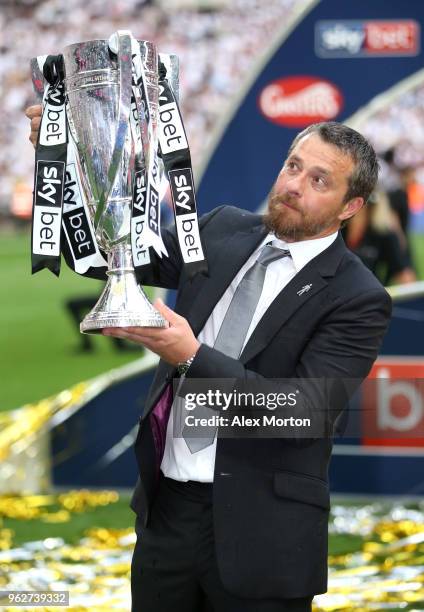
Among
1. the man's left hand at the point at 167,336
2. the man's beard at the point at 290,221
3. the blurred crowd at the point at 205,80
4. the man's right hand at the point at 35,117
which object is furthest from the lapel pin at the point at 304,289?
the blurred crowd at the point at 205,80

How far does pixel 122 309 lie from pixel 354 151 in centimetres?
57

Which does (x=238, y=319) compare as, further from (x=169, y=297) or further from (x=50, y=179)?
(x=169, y=297)

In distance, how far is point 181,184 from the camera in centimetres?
195

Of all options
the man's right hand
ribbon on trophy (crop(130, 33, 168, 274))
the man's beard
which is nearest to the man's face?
the man's beard

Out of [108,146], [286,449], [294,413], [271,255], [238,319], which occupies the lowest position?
[286,449]

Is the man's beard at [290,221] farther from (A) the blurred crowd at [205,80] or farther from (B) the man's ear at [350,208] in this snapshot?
(A) the blurred crowd at [205,80]

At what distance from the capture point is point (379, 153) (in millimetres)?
4523

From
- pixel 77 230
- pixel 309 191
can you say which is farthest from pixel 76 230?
pixel 309 191

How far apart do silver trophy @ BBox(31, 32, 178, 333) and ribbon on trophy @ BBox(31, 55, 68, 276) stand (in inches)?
1.2

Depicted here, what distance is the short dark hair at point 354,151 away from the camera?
1995mm

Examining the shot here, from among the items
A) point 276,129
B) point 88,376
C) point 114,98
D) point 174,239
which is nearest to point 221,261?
point 174,239

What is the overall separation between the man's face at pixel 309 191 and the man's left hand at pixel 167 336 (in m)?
0.35

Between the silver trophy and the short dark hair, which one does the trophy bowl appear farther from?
the short dark hair

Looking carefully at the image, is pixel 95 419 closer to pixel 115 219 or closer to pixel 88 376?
pixel 88 376
